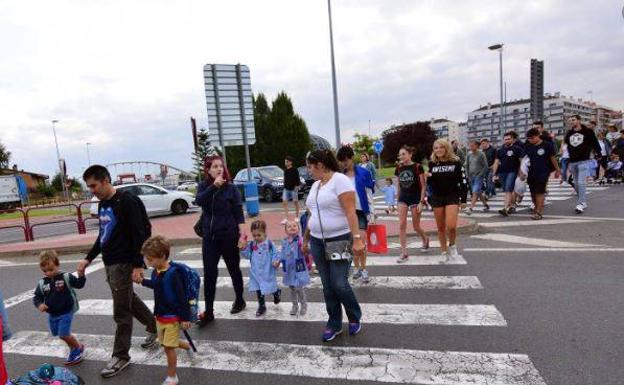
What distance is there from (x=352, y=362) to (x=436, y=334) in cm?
94

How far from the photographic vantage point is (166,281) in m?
3.45

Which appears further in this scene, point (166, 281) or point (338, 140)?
point (338, 140)

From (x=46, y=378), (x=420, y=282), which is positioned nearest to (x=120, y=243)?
(x=46, y=378)

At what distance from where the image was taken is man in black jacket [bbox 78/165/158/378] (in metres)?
3.78

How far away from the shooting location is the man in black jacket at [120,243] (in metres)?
3.78

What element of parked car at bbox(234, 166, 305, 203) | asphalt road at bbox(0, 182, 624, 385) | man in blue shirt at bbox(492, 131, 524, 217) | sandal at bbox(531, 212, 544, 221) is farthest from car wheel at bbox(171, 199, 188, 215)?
sandal at bbox(531, 212, 544, 221)

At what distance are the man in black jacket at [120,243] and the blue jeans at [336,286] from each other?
1.63m

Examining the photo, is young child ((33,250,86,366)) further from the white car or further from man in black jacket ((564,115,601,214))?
the white car

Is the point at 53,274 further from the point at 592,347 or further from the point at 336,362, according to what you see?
the point at 592,347

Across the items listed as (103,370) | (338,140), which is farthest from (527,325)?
(338,140)

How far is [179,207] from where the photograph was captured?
18.1 meters

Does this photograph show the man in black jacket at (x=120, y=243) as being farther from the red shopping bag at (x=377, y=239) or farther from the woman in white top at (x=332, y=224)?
the red shopping bag at (x=377, y=239)

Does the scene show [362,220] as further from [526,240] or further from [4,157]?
[4,157]

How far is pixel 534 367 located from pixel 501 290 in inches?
73.3
